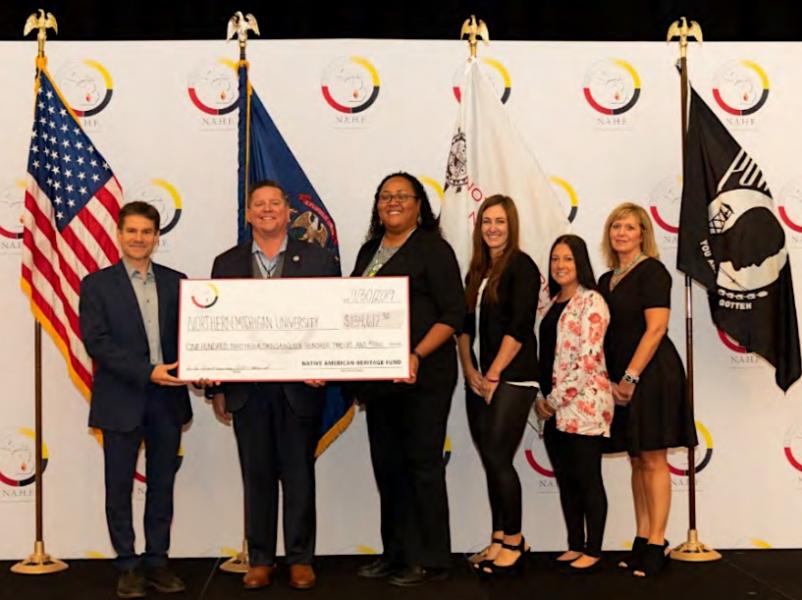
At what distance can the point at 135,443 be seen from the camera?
11.9ft

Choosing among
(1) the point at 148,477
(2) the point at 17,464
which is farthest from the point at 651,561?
(2) the point at 17,464

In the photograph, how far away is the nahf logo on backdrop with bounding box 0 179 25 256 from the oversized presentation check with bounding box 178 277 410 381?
135 cm

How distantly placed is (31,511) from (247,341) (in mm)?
1709

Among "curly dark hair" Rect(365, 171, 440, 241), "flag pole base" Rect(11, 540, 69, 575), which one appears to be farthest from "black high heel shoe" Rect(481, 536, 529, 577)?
"flag pole base" Rect(11, 540, 69, 575)

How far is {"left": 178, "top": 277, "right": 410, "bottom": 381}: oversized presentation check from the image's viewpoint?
3.55 metres

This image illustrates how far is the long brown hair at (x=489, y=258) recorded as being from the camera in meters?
3.84

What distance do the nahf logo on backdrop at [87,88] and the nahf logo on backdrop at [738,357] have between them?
10.9 ft

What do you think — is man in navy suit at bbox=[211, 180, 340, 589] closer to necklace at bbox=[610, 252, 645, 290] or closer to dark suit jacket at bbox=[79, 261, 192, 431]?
dark suit jacket at bbox=[79, 261, 192, 431]

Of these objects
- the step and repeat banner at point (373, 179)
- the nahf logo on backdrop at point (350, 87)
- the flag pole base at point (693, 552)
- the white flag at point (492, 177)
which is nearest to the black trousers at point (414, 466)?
the step and repeat banner at point (373, 179)

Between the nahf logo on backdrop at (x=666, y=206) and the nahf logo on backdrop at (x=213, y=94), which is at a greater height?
the nahf logo on backdrop at (x=213, y=94)

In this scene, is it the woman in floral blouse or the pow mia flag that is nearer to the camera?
the woman in floral blouse

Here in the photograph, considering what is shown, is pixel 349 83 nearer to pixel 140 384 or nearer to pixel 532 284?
pixel 532 284

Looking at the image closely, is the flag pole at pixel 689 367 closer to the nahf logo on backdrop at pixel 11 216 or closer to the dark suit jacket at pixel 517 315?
the dark suit jacket at pixel 517 315

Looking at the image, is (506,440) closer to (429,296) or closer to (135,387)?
(429,296)
